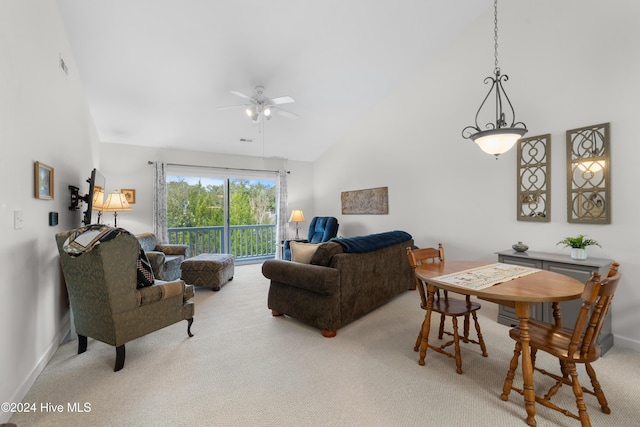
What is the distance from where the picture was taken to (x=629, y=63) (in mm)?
2662

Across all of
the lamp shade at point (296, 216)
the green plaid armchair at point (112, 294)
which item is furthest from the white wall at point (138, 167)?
the green plaid armchair at point (112, 294)

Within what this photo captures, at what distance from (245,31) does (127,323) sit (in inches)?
126

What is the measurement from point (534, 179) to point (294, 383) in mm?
3362

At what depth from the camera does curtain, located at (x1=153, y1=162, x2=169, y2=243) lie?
5.43 m

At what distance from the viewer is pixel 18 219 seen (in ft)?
6.20

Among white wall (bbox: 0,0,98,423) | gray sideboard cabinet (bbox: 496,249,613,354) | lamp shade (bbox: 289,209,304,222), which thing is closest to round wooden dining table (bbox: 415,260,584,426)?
gray sideboard cabinet (bbox: 496,249,613,354)

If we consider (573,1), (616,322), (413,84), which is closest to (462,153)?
(413,84)

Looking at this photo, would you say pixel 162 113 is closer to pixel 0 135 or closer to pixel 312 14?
pixel 312 14

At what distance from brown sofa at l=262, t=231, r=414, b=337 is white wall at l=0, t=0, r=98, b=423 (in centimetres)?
188

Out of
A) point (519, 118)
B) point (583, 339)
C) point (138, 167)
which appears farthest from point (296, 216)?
point (583, 339)

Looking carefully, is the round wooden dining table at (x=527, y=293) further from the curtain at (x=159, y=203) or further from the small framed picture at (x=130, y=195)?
the small framed picture at (x=130, y=195)

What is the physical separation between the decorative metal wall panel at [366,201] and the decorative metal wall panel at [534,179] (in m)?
2.19

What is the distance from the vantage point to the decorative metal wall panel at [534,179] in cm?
323

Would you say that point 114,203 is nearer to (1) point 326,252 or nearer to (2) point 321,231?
(1) point 326,252
